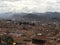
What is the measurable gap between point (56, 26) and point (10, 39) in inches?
20.9

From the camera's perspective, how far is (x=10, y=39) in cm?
218

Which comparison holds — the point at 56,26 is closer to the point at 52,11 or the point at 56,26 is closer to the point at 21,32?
the point at 52,11

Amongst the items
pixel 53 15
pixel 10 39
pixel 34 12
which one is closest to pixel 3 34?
pixel 10 39

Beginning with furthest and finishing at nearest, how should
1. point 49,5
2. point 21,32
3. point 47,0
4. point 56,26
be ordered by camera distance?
1. point 47,0
2. point 49,5
3. point 21,32
4. point 56,26

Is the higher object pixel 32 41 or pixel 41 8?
pixel 41 8

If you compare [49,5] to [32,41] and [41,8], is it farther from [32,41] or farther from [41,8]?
[32,41]

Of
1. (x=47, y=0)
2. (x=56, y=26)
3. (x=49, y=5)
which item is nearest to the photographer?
(x=56, y=26)

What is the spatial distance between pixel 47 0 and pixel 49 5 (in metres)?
0.22

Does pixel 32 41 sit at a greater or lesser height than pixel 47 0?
lesser

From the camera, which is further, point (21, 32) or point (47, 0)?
point (47, 0)

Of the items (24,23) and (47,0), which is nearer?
(24,23)

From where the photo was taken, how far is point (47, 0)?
2463mm

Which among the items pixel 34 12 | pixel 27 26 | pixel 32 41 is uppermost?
pixel 34 12

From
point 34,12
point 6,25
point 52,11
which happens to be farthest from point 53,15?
point 6,25
